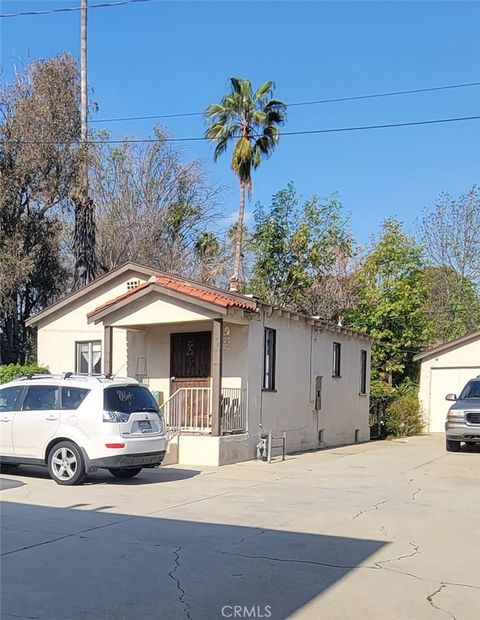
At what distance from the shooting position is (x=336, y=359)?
21969 mm

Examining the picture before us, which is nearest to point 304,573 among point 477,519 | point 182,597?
point 182,597

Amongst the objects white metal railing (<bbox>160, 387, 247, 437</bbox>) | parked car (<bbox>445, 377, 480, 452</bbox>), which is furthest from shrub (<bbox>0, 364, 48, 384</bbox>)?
parked car (<bbox>445, 377, 480, 452</bbox>)

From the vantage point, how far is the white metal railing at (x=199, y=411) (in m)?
15.3

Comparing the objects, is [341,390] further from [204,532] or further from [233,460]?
[204,532]

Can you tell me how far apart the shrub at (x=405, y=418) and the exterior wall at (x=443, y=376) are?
46.2 inches

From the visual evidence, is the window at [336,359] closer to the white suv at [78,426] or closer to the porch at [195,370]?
the porch at [195,370]

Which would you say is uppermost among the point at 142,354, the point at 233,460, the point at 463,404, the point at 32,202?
the point at 32,202

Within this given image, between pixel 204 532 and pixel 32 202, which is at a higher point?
pixel 32 202

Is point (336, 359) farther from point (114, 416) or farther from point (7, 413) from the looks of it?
point (7, 413)

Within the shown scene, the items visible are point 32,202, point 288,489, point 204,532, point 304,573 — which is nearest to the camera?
point 304,573

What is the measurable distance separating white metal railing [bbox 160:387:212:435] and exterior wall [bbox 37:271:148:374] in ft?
13.0

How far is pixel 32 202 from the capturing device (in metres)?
24.2

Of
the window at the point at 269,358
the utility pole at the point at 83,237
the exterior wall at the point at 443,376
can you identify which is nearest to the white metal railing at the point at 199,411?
the window at the point at 269,358

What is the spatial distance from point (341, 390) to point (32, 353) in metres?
11.1
